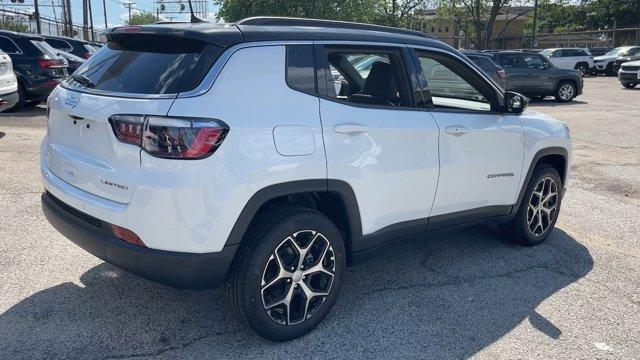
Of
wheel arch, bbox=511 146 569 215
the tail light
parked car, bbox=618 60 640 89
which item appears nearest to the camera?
the tail light

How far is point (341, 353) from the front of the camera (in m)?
3.10

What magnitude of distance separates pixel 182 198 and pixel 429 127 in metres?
1.81

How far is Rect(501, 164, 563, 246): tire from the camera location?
4703 mm

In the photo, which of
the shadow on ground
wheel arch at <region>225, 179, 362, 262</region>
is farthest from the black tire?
wheel arch at <region>225, 179, 362, 262</region>

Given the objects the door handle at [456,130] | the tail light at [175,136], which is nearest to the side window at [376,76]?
the door handle at [456,130]

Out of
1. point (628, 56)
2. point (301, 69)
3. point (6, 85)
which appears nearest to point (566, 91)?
point (628, 56)

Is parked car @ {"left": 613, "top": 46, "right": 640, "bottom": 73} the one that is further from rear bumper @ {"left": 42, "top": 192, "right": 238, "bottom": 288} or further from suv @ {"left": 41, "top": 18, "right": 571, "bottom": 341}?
rear bumper @ {"left": 42, "top": 192, "right": 238, "bottom": 288}

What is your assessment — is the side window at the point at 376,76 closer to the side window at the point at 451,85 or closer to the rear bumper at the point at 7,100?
the side window at the point at 451,85

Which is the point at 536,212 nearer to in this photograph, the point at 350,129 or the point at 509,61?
the point at 350,129

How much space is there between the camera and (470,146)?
13.1ft

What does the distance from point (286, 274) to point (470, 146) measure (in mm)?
1740

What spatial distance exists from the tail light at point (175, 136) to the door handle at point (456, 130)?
180 cm

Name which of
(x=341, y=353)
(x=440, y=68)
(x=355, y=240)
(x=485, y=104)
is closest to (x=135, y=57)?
(x=355, y=240)

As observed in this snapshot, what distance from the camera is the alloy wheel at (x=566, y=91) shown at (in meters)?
18.2
